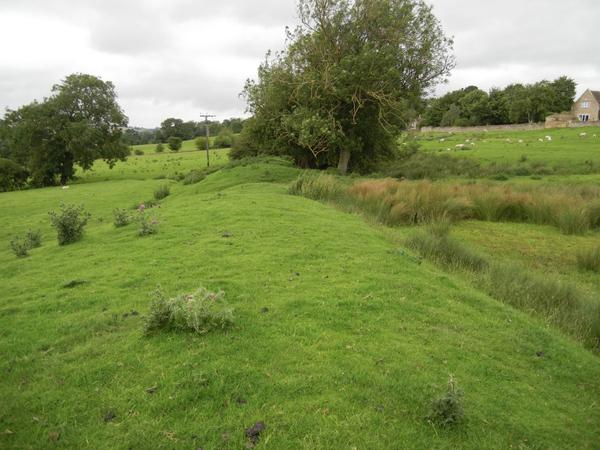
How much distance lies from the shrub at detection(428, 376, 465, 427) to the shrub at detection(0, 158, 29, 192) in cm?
4917

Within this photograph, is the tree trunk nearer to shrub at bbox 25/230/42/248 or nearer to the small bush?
the small bush

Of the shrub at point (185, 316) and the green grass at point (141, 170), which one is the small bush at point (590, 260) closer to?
the shrub at point (185, 316)

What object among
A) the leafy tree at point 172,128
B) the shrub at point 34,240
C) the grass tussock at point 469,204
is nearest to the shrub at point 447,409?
the grass tussock at point 469,204

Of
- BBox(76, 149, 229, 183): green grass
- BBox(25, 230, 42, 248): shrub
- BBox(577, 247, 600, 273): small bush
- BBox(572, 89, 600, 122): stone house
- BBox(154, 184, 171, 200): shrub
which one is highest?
BBox(572, 89, 600, 122): stone house

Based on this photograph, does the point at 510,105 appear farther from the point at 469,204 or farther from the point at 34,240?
the point at 34,240

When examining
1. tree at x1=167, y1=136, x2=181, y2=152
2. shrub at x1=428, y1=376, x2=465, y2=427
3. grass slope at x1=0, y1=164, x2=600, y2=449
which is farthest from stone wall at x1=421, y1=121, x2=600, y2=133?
shrub at x1=428, y1=376, x2=465, y2=427

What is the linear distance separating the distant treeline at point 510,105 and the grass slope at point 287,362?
6928 centimetres

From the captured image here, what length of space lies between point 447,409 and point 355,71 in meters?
20.5

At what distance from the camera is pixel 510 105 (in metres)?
74.8

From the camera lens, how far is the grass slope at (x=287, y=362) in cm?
351

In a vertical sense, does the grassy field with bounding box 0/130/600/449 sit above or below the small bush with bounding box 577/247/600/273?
above

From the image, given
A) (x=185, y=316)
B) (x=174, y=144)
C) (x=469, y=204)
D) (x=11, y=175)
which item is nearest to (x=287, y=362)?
(x=185, y=316)

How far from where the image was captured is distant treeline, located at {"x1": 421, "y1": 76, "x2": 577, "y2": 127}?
73500 millimetres

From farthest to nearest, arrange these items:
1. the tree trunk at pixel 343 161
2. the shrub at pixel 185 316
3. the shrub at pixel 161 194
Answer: the tree trunk at pixel 343 161 < the shrub at pixel 161 194 < the shrub at pixel 185 316
